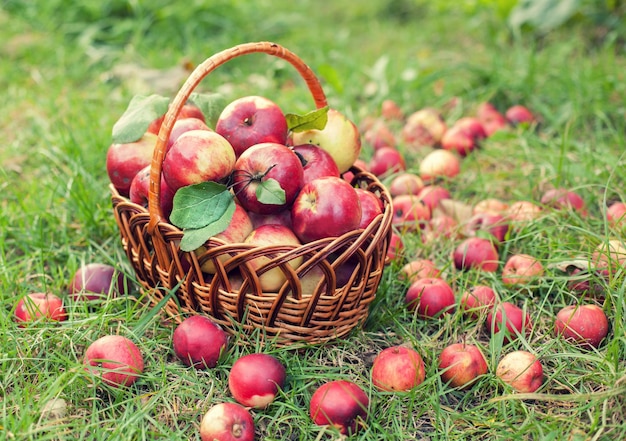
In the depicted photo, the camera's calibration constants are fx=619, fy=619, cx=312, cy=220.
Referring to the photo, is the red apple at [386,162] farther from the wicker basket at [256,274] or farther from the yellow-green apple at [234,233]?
the yellow-green apple at [234,233]

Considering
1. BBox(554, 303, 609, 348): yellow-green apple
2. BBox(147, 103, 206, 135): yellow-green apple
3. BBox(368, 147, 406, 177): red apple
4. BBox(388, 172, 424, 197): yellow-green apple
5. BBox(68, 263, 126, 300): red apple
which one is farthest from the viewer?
BBox(368, 147, 406, 177): red apple

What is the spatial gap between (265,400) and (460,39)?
4.98 m

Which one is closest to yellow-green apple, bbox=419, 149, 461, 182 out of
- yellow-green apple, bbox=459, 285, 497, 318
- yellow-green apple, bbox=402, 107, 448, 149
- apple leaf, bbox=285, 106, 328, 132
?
yellow-green apple, bbox=402, 107, 448, 149

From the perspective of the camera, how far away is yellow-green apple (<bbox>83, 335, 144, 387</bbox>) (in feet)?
6.46

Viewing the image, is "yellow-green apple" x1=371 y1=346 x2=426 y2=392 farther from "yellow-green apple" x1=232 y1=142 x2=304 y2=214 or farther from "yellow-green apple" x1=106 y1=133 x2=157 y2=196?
"yellow-green apple" x1=106 y1=133 x2=157 y2=196

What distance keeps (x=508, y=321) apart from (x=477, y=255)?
42 cm

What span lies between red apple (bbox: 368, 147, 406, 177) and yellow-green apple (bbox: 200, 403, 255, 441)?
6.02 ft

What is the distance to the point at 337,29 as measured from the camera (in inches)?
261

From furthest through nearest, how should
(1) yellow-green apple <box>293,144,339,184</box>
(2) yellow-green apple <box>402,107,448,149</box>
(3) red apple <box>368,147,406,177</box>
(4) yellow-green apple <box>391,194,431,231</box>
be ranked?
(2) yellow-green apple <box>402,107,448,149</box>
(3) red apple <box>368,147,406,177</box>
(4) yellow-green apple <box>391,194,431,231</box>
(1) yellow-green apple <box>293,144,339,184</box>

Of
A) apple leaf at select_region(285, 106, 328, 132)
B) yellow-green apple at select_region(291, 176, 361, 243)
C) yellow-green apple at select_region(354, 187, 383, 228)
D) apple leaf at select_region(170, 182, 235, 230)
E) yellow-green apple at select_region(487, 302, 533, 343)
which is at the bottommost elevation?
yellow-green apple at select_region(487, 302, 533, 343)

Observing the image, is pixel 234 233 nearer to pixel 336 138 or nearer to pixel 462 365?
pixel 336 138

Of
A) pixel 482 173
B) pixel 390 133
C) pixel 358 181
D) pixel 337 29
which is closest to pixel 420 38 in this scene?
pixel 337 29

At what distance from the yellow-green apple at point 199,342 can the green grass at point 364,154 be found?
6 centimetres

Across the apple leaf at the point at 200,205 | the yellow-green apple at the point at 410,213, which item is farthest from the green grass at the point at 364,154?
the apple leaf at the point at 200,205
